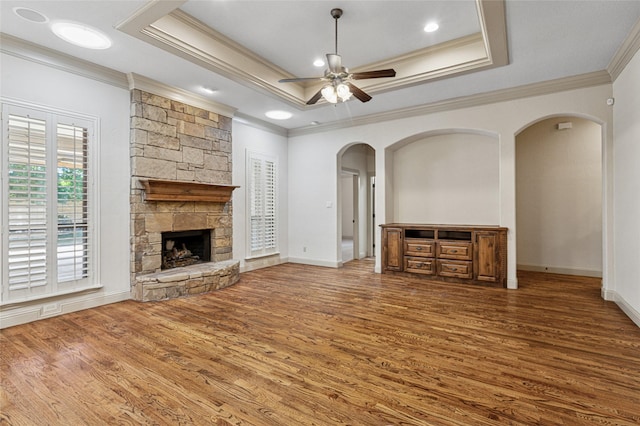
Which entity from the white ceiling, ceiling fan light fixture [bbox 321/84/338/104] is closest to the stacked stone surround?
the white ceiling

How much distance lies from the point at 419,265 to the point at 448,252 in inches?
21.4

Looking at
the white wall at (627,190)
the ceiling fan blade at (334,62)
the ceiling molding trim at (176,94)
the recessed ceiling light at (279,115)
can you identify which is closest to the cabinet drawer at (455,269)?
the white wall at (627,190)

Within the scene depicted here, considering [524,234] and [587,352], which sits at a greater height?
[524,234]

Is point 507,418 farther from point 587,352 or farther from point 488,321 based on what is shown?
point 488,321

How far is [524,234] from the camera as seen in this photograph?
245 inches

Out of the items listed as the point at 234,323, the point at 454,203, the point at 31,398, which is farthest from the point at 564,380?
the point at 454,203

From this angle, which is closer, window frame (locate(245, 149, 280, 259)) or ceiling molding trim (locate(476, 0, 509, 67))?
ceiling molding trim (locate(476, 0, 509, 67))

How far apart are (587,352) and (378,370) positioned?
6.10ft

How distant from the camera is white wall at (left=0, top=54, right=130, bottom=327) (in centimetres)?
348

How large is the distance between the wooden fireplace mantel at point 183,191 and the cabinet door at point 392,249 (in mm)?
2933

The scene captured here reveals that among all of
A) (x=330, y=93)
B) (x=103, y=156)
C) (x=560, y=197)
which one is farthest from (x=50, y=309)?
(x=560, y=197)

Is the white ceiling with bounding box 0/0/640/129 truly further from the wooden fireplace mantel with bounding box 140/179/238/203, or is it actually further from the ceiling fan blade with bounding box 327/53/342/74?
the wooden fireplace mantel with bounding box 140/179/238/203

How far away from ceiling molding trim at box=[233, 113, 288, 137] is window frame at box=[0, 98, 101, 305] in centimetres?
246

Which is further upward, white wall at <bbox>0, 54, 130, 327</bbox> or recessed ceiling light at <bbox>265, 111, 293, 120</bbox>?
recessed ceiling light at <bbox>265, 111, 293, 120</bbox>
